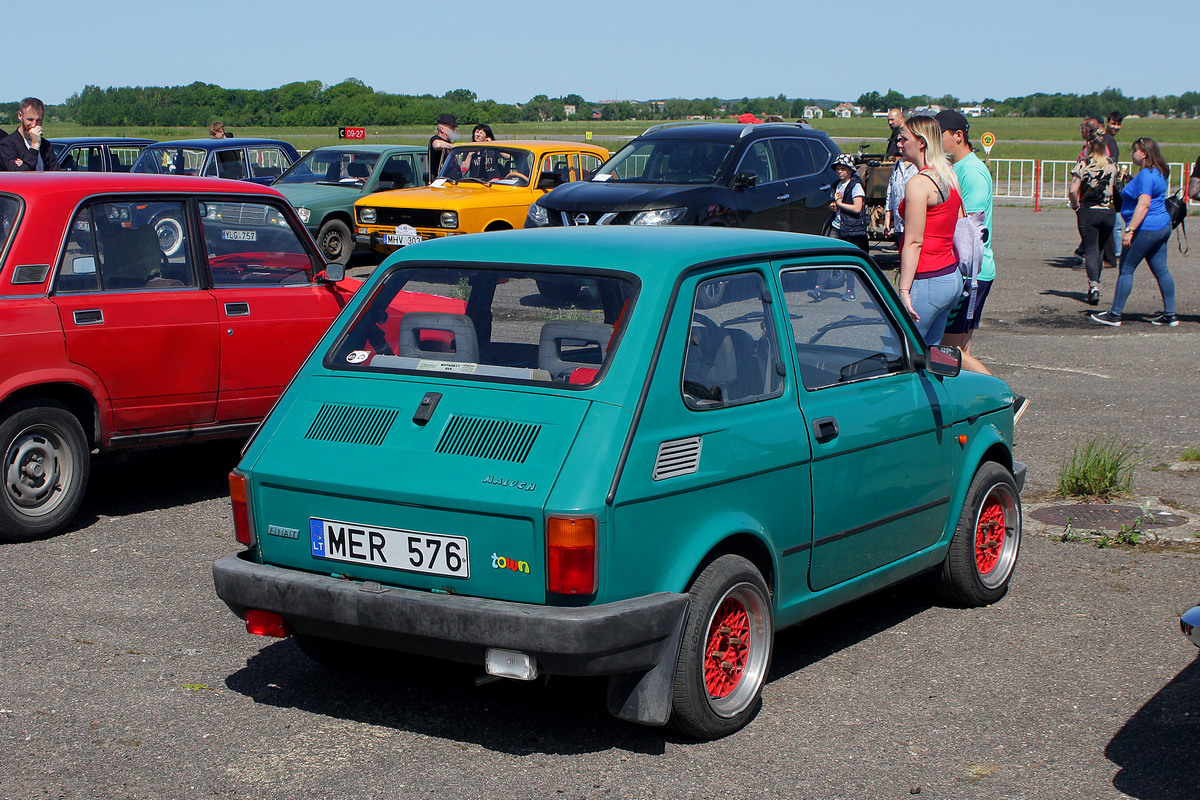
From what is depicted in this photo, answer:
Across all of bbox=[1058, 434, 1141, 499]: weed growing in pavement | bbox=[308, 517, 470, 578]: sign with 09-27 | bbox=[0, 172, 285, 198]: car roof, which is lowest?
bbox=[1058, 434, 1141, 499]: weed growing in pavement

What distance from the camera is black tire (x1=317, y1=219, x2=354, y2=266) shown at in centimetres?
1802

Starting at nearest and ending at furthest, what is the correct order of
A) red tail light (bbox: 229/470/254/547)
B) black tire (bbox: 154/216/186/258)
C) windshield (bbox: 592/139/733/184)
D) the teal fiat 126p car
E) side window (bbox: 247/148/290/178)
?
the teal fiat 126p car < red tail light (bbox: 229/470/254/547) < black tire (bbox: 154/216/186/258) < windshield (bbox: 592/139/733/184) < side window (bbox: 247/148/290/178)

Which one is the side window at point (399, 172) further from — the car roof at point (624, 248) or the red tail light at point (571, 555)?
the red tail light at point (571, 555)

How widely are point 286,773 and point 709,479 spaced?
5.33 ft

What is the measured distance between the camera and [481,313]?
479 cm

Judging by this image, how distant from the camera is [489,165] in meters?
17.4

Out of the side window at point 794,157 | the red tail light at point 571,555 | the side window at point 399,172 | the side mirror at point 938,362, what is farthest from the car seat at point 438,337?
the side window at point 399,172

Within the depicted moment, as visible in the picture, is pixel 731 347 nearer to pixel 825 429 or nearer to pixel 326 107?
pixel 825 429

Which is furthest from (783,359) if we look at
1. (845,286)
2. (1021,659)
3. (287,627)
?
(287,627)

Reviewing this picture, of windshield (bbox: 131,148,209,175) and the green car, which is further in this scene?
windshield (bbox: 131,148,209,175)

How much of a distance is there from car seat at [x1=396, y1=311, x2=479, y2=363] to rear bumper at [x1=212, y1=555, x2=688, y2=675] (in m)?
0.90

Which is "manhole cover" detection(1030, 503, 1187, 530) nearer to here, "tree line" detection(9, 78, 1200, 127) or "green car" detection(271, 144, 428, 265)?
"green car" detection(271, 144, 428, 265)

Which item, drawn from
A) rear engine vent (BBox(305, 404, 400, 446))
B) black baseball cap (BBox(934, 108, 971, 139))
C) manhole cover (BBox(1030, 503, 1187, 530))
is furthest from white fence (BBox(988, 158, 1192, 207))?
rear engine vent (BBox(305, 404, 400, 446))

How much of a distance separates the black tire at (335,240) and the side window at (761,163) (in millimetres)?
6254
